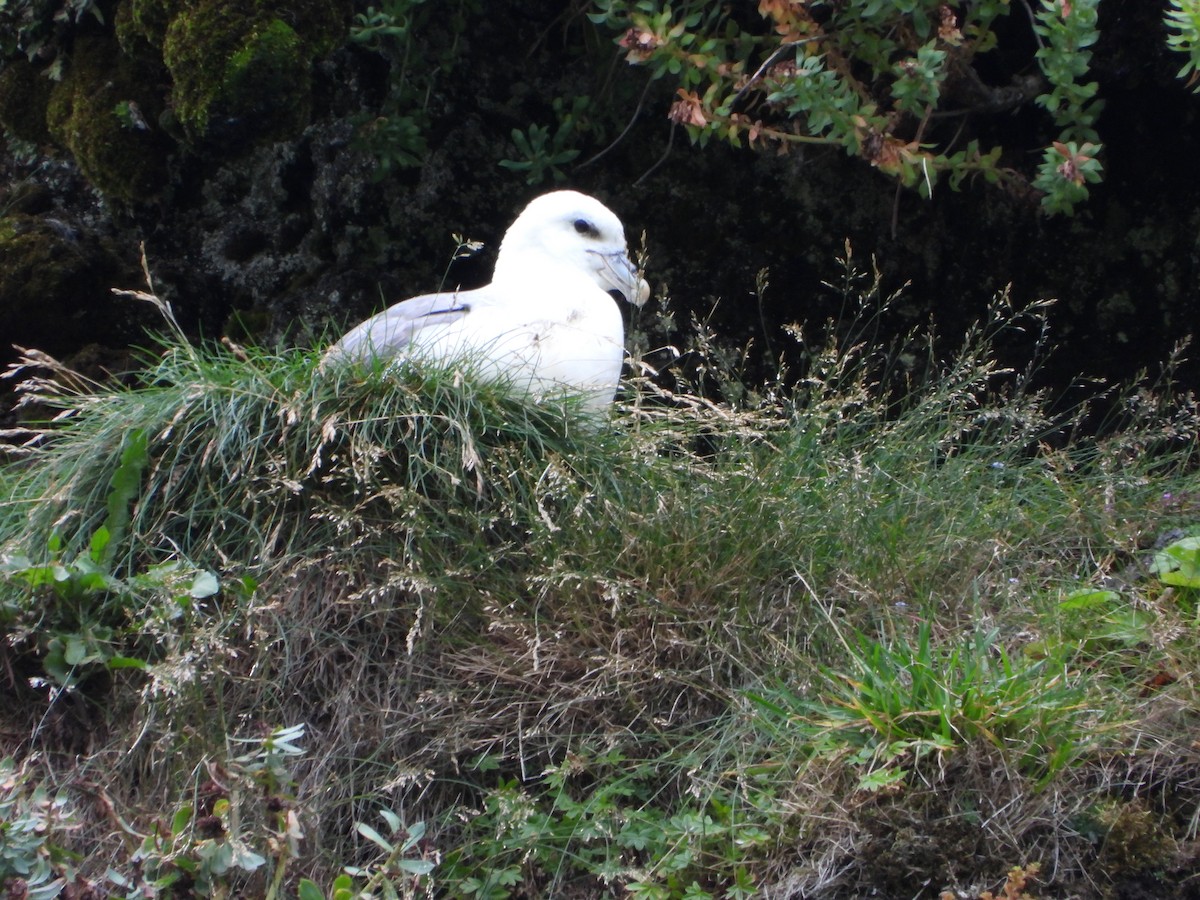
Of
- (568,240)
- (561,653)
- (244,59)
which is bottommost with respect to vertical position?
(561,653)

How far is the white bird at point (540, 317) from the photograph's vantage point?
3225mm

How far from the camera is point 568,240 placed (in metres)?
3.56

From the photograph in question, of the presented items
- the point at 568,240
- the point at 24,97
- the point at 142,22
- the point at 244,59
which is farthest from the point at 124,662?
the point at 24,97

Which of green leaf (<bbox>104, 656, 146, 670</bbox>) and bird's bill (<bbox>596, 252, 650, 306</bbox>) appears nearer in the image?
green leaf (<bbox>104, 656, 146, 670</bbox>)

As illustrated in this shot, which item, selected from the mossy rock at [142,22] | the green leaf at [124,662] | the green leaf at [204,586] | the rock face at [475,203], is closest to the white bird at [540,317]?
the green leaf at [204,586]

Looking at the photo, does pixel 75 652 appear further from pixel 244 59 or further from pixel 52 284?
pixel 52 284

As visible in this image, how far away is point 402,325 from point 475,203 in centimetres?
149

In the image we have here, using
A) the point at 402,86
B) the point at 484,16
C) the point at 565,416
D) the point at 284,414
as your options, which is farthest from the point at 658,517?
the point at 484,16

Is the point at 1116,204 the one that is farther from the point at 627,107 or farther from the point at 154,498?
→ the point at 154,498

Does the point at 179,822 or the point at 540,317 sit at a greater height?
the point at 540,317

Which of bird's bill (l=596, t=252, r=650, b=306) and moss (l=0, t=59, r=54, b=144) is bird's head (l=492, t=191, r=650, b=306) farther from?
moss (l=0, t=59, r=54, b=144)

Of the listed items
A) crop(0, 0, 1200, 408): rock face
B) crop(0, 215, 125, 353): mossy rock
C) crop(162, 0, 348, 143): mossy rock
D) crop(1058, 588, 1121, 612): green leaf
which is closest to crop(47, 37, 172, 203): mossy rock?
crop(0, 0, 1200, 408): rock face

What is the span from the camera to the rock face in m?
4.52

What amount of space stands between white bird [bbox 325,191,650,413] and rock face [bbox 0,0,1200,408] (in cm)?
96
